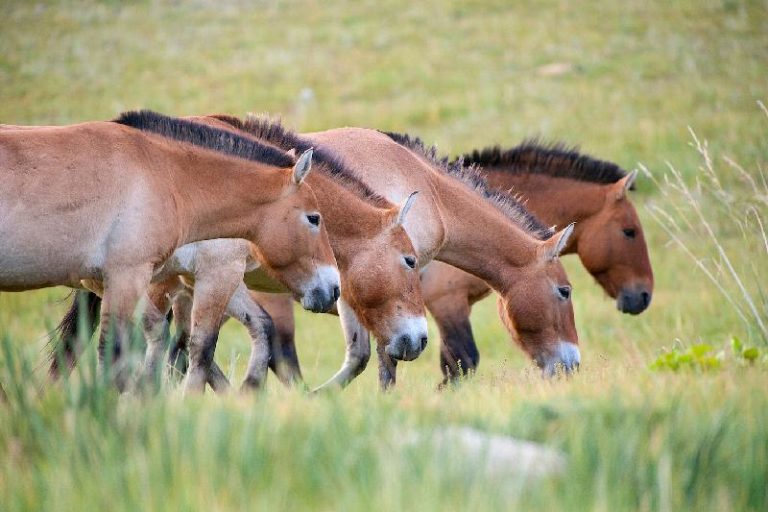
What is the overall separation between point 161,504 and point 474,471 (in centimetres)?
108

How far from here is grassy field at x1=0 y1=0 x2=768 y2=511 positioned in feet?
12.8

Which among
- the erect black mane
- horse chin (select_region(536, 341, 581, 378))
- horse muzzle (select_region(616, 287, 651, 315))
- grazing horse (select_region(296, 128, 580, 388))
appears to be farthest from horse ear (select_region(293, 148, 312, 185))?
horse muzzle (select_region(616, 287, 651, 315))

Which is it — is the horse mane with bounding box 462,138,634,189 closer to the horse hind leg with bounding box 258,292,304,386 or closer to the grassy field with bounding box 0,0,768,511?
the grassy field with bounding box 0,0,768,511

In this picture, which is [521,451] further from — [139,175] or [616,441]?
[139,175]

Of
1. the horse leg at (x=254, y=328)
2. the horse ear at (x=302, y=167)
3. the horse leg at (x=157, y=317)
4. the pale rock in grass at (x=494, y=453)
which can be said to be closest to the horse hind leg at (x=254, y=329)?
the horse leg at (x=254, y=328)

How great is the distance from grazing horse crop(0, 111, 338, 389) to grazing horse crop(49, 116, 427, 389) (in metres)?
0.47

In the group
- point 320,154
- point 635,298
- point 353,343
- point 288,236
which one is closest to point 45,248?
point 288,236

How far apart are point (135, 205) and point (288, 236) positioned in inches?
39.9

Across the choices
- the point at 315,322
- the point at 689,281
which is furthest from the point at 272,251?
the point at 689,281

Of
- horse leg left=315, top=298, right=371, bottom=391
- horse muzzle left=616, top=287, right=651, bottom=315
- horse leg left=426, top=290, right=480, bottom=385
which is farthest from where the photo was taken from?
horse muzzle left=616, top=287, right=651, bottom=315

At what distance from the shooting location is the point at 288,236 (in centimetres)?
681

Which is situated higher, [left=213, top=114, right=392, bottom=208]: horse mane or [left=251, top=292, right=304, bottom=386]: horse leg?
[left=213, top=114, right=392, bottom=208]: horse mane

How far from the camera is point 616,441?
4203mm

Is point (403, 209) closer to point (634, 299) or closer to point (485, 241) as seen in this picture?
point (485, 241)
